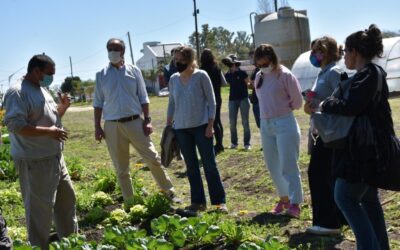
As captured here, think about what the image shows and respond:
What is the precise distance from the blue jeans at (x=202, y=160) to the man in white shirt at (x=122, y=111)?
0.47 m

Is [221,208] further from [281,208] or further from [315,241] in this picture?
[315,241]

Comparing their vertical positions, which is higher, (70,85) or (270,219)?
(70,85)

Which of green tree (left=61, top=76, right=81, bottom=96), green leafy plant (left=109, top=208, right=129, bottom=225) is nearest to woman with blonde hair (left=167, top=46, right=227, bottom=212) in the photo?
green leafy plant (left=109, top=208, right=129, bottom=225)

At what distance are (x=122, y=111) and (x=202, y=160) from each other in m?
1.07

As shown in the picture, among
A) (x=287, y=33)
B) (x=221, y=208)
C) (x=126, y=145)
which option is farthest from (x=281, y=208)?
(x=287, y=33)

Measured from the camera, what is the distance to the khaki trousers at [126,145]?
21.8 ft

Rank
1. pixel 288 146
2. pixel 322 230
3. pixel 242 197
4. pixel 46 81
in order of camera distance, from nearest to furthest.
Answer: pixel 322 230, pixel 46 81, pixel 288 146, pixel 242 197

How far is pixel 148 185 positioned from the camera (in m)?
8.66

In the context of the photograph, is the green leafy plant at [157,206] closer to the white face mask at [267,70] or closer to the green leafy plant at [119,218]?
the green leafy plant at [119,218]

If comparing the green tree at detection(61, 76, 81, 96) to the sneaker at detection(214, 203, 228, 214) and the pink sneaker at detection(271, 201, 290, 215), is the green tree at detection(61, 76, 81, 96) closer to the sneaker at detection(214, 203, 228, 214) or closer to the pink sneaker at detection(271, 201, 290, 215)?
the sneaker at detection(214, 203, 228, 214)

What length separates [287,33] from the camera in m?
34.8

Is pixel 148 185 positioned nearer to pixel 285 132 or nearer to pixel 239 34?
pixel 285 132

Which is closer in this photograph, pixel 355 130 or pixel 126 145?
pixel 355 130

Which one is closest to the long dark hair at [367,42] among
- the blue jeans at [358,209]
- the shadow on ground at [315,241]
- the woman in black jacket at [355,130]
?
the woman in black jacket at [355,130]
